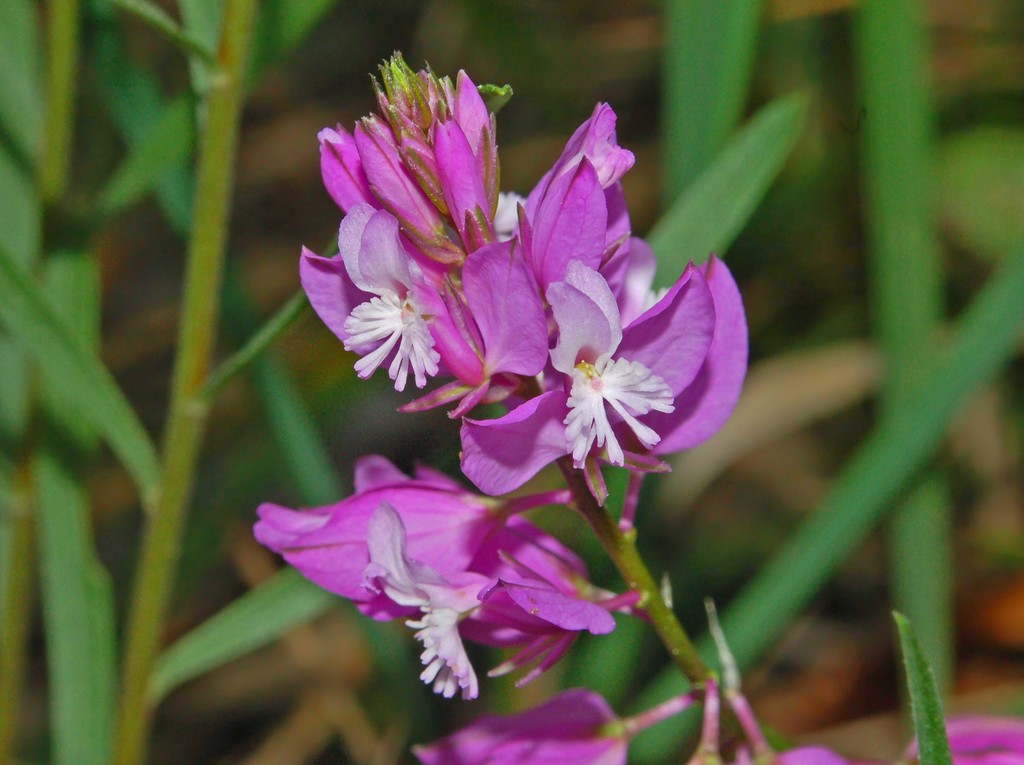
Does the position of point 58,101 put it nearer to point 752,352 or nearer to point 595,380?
point 595,380

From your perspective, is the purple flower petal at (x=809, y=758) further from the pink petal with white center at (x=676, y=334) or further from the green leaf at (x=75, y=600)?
the green leaf at (x=75, y=600)

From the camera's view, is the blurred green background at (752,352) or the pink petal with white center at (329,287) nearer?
the pink petal with white center at (329,287)

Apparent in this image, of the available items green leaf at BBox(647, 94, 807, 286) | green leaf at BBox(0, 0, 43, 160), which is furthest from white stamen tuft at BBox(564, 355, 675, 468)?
green leaf at BBox(0, 0, 43, 160)

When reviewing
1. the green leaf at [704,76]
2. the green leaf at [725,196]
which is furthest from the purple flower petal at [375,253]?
the green leaf at [704,76]

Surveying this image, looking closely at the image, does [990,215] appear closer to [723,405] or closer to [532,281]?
[723,405]

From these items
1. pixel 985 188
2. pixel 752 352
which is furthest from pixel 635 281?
pixel 985 188
